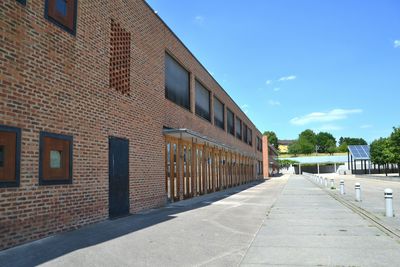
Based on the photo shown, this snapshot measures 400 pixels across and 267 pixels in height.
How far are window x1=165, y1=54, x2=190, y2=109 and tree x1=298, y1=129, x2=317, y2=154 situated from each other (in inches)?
5808

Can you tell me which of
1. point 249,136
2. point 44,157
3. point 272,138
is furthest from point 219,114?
point 272,138

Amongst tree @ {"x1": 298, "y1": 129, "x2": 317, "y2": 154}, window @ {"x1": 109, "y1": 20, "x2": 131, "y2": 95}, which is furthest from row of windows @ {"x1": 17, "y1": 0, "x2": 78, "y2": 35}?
tree @ {"x1": 298, "y1": 129, "x2": 317, "y2": 154}

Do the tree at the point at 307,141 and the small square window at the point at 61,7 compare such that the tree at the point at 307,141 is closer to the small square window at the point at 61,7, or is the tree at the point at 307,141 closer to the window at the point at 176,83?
the window at the point at 176,83

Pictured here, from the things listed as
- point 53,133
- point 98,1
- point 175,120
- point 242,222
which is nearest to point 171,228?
point 242,222

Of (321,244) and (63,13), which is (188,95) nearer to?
(63,13)

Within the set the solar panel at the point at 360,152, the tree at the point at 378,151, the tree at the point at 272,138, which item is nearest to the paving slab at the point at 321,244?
the tree at the point at 378,151

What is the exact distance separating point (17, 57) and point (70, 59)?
198 cm

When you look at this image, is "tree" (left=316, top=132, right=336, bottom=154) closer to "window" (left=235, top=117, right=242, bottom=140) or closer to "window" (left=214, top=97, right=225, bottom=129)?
"window" (left=235, top=117, right=242, bottom=140)

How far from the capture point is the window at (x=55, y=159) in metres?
8.80

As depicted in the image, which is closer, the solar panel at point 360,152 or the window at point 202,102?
the window at point 202,102

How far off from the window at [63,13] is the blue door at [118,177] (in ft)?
11.5

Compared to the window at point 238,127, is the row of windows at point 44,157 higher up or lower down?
lower down

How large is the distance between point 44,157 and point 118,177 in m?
3.80

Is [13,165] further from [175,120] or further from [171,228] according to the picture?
[175,120]
